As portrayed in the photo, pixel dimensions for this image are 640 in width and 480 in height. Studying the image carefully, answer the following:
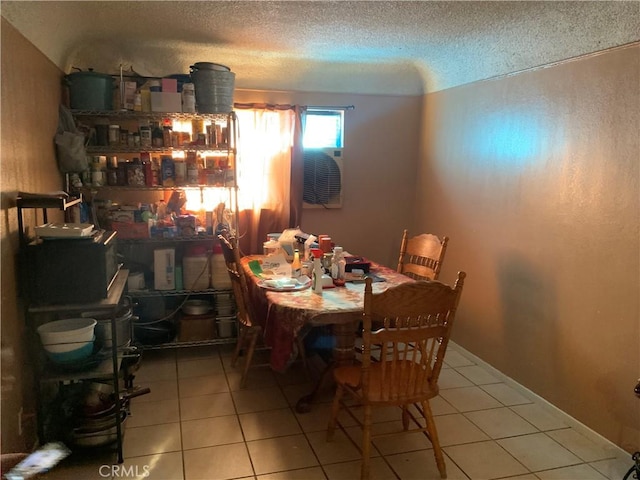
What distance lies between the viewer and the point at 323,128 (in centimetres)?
431

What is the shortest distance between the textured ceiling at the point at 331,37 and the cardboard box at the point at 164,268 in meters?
1.40

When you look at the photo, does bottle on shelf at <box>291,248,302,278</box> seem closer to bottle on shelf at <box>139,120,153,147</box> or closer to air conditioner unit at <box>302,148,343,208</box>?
air conditioner unit at <box>302,148,343,208</box>

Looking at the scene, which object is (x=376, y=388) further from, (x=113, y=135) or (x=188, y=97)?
(x=113, y=135)

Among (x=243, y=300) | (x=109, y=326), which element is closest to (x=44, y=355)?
(x=109, y=326)

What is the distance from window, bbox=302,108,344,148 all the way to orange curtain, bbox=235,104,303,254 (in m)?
0.19

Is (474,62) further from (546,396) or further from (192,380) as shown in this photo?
(192,380)

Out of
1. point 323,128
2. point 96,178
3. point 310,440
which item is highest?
point 323,128

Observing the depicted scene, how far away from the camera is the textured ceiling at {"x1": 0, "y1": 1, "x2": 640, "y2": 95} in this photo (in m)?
2.58

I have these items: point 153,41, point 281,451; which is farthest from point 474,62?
point 281,451

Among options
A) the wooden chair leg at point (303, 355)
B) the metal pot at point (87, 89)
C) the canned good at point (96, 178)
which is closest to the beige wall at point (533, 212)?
the metal pot at point (87, 89)

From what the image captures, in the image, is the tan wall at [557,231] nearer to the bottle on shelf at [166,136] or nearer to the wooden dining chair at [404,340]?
the wooden dining chair at [404,340]

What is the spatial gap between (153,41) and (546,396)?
347 centimetres

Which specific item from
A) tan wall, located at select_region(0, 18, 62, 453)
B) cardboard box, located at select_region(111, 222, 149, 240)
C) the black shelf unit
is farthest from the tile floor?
cardboard box, located at select_region(111, 222, 149, 240)

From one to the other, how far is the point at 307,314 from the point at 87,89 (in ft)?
7.06
